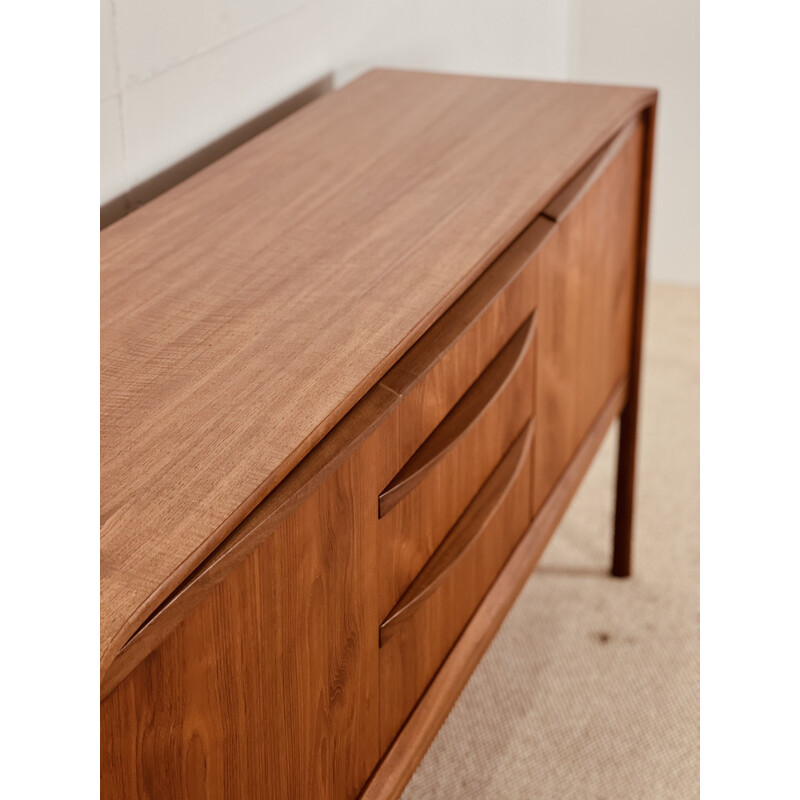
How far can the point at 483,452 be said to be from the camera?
46.1 inches

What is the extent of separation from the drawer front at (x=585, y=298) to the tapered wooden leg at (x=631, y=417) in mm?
16

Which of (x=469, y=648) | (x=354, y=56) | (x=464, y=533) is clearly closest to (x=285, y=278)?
(x=464, y=533)

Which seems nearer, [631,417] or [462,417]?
[462,417]

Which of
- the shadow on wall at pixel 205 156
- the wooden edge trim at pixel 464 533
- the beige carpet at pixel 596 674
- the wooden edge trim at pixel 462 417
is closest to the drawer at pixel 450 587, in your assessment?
the wooden edge trim at pixel 464 533

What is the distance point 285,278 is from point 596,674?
3.23 feet

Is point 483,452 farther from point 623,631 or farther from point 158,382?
point 623,631

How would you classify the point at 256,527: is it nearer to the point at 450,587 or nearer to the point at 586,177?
the point at 450,587

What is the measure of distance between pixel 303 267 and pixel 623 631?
→ 1039mm

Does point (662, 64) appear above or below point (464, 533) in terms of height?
above

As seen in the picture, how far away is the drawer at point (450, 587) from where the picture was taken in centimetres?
104

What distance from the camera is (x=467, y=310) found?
1.05 metres

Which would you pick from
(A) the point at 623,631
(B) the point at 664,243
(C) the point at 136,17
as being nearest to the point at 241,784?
(C) the point at 136,17

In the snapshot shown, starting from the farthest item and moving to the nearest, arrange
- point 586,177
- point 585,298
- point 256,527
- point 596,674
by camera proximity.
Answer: point 596,674
point 585,298
point 586,177
point 256,527

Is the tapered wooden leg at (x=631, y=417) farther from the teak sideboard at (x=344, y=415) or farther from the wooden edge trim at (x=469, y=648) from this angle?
the wooden edge trim at (x=469, y=648)
